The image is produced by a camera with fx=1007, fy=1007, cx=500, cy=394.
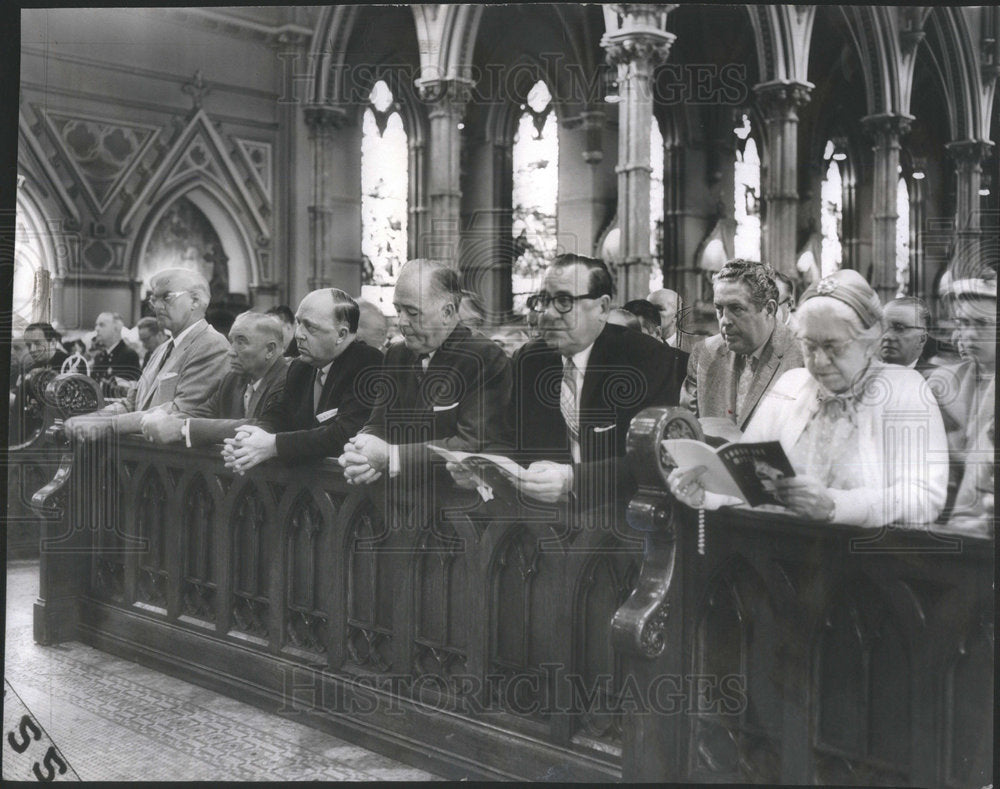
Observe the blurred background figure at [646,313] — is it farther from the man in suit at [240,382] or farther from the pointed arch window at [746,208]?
the man in suit at [240,382]

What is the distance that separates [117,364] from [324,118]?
134 centimetres

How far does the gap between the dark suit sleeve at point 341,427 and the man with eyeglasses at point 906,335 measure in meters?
1.80

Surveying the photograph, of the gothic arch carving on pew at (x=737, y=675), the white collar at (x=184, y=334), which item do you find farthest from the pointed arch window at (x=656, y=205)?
the white collar at (x=184, y=334)

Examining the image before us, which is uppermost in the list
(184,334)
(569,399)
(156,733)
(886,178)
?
(886,178)

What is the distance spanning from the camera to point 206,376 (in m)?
4.24

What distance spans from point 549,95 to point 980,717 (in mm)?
2502

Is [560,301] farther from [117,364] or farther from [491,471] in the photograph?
[117,364]

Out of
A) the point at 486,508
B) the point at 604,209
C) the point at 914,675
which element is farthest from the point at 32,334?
the point at 914,675

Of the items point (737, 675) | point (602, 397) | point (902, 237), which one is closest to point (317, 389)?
point (602, 397)

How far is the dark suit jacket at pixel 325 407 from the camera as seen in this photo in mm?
3793

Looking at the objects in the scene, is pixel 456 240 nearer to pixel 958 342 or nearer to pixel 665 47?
pixel 665 47

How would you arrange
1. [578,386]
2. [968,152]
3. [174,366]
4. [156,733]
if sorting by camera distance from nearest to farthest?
[578,386]
[968,152]
[156,733]
[174,366]

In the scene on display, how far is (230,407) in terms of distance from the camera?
4184 millimetres

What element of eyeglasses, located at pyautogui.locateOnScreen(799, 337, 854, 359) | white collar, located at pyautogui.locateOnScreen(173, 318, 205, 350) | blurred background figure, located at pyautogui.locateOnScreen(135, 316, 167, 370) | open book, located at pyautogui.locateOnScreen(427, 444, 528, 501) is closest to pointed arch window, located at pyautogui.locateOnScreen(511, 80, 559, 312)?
open book, located at pyautogui.locateOnScreen(427, 444, 528, 501)
